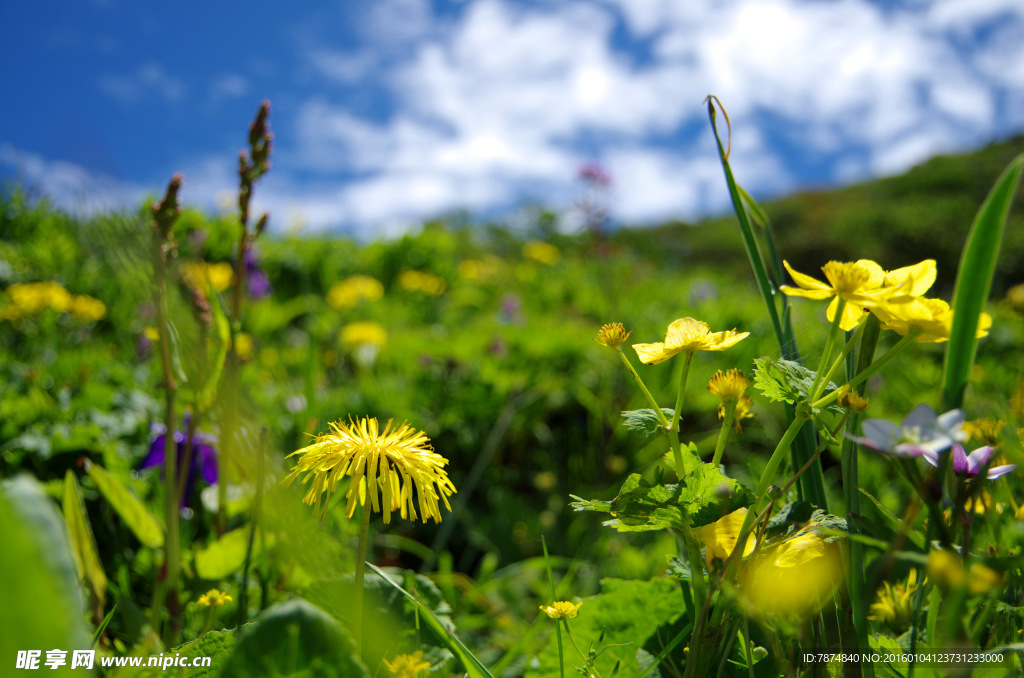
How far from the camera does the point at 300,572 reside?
1072 millimetres

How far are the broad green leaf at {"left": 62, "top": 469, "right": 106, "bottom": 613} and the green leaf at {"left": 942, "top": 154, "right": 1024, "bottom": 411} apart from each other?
1078 mm

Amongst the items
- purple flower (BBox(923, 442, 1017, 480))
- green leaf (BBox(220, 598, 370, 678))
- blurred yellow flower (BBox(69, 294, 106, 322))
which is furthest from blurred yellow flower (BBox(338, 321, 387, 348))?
purple flower (BBox(923, 442, 1017, 480))

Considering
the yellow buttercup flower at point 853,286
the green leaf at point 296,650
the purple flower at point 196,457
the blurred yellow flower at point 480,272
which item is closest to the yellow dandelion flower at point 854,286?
the yellow buttercup flower at point 853,286

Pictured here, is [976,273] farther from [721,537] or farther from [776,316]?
[721,537]

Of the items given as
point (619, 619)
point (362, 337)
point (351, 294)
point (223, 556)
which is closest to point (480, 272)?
point (351, 294)

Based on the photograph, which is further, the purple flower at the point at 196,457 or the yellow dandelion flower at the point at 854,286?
the purple flower at the point at 196,457

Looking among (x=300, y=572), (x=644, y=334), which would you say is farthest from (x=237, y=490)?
(x=644, y=334)

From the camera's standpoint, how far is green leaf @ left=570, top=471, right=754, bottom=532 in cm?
55

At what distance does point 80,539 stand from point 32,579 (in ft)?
2.08

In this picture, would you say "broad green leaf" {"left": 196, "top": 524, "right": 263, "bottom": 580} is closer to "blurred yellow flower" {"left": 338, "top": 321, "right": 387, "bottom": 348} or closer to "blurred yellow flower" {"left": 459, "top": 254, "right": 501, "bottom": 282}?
"blurred yellow flower" {"left": 338, "top": 321, "right": 387, "bottom": 348}

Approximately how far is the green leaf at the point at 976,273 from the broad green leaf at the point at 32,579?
0.67m

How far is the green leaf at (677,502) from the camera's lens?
55 cm

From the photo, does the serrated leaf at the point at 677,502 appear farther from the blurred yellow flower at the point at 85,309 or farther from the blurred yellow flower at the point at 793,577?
the blurred yellow flower at the point at 85,309

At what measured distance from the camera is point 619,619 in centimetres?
81
